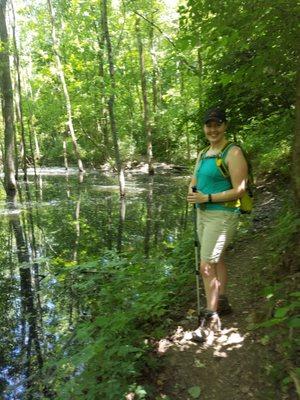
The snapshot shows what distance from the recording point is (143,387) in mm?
3432

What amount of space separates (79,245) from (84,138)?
2979 centimetres

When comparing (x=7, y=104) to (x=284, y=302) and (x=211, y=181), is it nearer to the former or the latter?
(x=211, y=181)

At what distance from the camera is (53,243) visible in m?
10.2

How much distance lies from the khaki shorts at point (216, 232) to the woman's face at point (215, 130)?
2.32 ft

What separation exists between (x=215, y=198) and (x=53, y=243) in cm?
717

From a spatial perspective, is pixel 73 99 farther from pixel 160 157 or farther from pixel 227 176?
pixel 227 176

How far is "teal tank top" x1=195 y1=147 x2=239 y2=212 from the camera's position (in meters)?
3.89

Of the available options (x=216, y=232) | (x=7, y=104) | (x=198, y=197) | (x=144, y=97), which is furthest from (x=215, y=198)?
(x=144, y=97)

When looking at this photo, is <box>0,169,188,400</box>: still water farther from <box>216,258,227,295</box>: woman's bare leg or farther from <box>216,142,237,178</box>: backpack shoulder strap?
<box>216,142,237,178</box>: backpack shoulder strap

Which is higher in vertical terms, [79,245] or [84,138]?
[84,138]

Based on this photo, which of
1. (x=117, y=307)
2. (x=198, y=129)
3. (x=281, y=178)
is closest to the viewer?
(x=117, y=307)

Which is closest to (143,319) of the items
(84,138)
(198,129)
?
(198,129)

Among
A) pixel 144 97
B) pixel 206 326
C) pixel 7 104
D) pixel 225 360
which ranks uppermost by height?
pixel 144 97

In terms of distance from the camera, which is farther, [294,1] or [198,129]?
[198,129]
